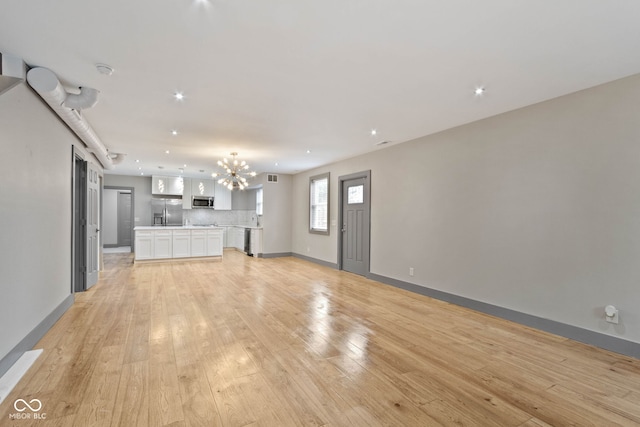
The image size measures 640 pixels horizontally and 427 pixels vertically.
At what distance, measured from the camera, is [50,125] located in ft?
11.3

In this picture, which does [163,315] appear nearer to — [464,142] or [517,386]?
[517,386]

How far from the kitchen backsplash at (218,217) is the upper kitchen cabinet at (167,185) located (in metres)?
0.85

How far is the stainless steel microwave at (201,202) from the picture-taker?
34.2 ft

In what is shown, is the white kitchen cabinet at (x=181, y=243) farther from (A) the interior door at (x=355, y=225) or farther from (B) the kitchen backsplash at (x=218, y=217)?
(A) the interior door at (x=355, y=225)

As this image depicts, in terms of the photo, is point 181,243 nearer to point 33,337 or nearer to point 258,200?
point 258,200

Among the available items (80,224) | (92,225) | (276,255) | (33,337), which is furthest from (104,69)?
(276,255)

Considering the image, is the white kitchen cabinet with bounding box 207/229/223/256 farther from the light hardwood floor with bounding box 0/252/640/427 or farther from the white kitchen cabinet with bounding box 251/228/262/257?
the light hardwood floor with bounding box 0/252/640/427

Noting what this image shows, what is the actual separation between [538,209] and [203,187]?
9720mm

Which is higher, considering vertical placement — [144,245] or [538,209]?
[538,209]

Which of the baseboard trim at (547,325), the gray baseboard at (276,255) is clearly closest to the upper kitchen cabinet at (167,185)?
the gray baseboard at (276,255)

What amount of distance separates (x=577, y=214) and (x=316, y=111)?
10.5 feet

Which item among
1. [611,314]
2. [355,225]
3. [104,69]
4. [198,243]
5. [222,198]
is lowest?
[611,314]

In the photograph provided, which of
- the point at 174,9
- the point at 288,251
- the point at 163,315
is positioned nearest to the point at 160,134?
the point at 163,315

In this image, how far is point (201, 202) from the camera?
10.6 meters
